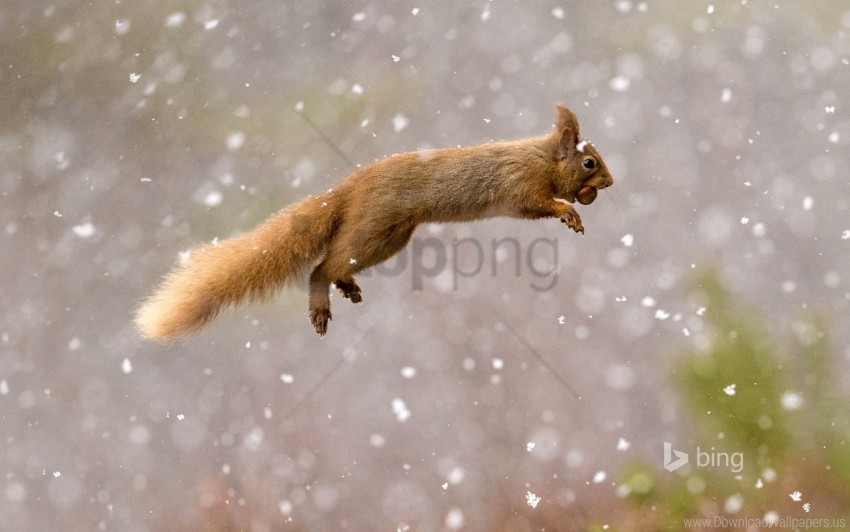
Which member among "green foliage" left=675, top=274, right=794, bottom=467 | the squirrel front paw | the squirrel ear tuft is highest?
the squirrel ear tuft

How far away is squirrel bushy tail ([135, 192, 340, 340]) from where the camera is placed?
47.8 inches

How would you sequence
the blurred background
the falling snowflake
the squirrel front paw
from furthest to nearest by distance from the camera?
the falling snowflake, the blurred background, the squirrel front paw

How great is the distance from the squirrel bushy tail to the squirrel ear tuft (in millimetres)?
345

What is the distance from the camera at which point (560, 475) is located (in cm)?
235

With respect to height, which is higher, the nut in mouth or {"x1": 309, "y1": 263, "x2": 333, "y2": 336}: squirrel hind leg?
the nut in mouth

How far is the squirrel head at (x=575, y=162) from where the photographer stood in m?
1.24

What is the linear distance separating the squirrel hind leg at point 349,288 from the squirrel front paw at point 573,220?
321 mm

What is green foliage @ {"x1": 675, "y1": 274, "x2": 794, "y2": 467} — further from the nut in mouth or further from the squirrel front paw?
the squirrel front paw

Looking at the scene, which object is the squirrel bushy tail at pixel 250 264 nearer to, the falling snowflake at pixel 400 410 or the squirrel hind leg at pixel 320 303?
the squirrel hind leg at pixel 320 303

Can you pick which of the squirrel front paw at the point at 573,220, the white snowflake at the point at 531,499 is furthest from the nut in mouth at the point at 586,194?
the white snowflake at the point at 531,499

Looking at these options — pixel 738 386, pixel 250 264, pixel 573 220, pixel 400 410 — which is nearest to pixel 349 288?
pixel 250 264

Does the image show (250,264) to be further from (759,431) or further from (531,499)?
(759,431)

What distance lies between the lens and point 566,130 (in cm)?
124

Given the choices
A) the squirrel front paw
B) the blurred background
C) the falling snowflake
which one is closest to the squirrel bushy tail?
the squirrel front paw
